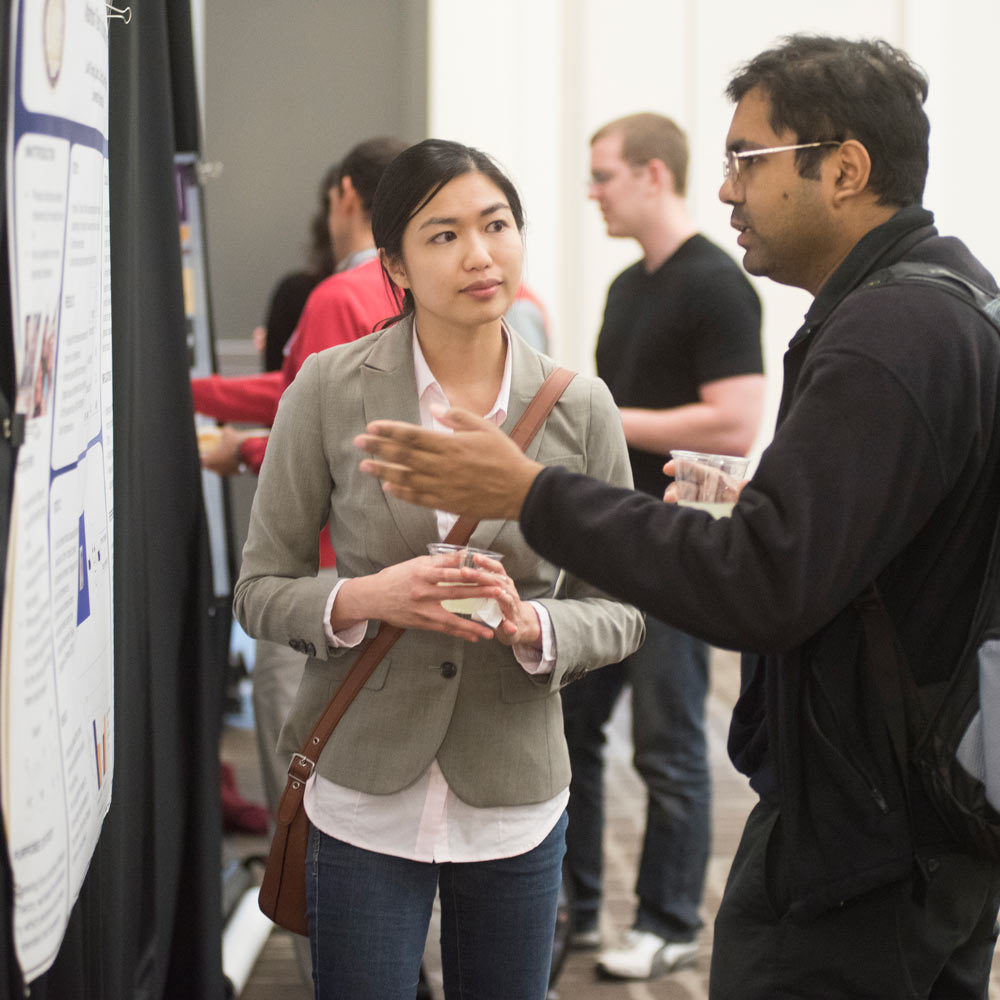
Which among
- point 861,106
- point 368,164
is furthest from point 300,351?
point 861,106

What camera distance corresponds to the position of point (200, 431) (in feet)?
11.1

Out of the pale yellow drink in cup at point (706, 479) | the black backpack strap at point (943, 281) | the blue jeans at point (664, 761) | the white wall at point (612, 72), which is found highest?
the white wall at point (612, 72)

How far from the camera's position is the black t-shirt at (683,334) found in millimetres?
3188

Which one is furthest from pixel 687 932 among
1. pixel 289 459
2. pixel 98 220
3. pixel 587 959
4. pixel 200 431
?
pixel 98 220

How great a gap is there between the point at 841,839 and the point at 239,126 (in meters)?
6.49

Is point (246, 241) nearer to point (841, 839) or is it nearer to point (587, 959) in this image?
point (587, 959)

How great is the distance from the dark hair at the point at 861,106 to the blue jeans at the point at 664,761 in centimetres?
180

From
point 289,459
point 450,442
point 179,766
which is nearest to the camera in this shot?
point 450,442

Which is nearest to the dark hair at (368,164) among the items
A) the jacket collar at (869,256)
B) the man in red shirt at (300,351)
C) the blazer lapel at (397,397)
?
the man in red shirt at (300,351)

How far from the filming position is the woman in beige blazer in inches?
66.2

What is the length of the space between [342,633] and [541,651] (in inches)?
10.4

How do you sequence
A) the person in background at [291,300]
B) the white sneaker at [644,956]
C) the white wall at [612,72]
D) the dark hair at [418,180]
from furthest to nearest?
the white wall at [612,72]
the person in background at [291,300]
the white sneaker at [644,956]
the dark hair at [418,180]

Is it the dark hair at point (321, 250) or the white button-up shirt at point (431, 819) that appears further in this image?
the dark hair at point (321, 250)

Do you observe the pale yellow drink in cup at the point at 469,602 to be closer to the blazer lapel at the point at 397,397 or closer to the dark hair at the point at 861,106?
the blazer lapel at the point at 397,397
